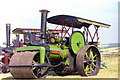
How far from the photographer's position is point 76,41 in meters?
12.1

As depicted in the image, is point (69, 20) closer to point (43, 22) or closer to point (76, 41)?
point (76, 41)

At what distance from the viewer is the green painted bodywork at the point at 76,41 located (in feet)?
38.9

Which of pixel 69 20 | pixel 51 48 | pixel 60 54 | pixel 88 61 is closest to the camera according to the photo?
pixel 51 48

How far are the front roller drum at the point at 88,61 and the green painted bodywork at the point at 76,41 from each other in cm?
30

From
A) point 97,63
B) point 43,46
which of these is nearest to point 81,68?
point 97,63

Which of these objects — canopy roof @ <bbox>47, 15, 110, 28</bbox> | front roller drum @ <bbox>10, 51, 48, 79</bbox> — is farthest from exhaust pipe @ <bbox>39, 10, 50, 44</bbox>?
canopy roof @ <bbox>47, 15, 110, 28</bbox>

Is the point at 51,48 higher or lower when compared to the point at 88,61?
higher

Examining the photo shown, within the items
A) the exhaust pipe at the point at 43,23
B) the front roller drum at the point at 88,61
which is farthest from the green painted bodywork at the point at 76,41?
the exhaust pipe at the point at 43,23

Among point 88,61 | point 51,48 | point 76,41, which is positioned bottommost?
point 88,61

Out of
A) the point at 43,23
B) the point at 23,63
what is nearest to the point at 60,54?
the point at 43,23

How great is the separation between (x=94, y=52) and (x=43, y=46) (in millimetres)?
3395

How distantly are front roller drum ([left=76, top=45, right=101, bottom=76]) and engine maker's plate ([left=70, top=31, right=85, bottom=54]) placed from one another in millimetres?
303

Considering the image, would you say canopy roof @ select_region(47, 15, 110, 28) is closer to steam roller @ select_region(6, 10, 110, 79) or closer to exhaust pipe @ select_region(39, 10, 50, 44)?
steam roller @ select_region(6, 10, 110, 79)

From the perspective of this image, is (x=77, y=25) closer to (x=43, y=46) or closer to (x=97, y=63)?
(x=97, y=63)
